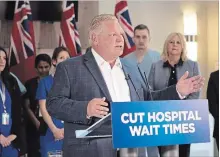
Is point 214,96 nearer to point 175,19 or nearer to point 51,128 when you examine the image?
point 51,128

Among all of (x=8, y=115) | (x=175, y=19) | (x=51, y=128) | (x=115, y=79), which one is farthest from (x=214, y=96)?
(x=115, y=79)

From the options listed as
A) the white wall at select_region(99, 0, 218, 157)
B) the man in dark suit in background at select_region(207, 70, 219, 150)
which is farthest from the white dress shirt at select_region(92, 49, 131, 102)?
the white wall at select_region(99, 0, 218, 157)

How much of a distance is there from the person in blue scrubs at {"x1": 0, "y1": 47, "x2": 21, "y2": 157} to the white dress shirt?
176 cm

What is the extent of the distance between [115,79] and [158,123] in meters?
0.59

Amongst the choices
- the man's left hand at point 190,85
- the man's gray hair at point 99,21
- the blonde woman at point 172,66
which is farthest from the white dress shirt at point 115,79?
the blonde woman at point 172,66

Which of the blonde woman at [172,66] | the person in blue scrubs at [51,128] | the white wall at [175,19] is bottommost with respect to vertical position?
the person in blue scrubs at [51,128]

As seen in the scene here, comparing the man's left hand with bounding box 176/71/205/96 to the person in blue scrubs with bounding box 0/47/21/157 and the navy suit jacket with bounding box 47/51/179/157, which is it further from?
the person in blue scrubs with bounding box 0/47/21/157

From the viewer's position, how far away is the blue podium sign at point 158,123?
1.12 metres

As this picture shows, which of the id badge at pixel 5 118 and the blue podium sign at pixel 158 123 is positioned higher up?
the blue podium sign at pixel 158 123

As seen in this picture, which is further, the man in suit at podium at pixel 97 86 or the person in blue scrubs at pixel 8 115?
the person in blue scrubs at pixel 8 115

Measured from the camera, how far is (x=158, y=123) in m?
1.16

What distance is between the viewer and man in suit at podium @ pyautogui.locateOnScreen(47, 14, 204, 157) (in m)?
1.62

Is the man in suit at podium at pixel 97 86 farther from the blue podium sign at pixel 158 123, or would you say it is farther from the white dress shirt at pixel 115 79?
the blue podium sign at pixel 158 123

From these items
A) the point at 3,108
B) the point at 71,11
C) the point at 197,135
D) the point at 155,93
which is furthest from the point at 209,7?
the point at 197,135
